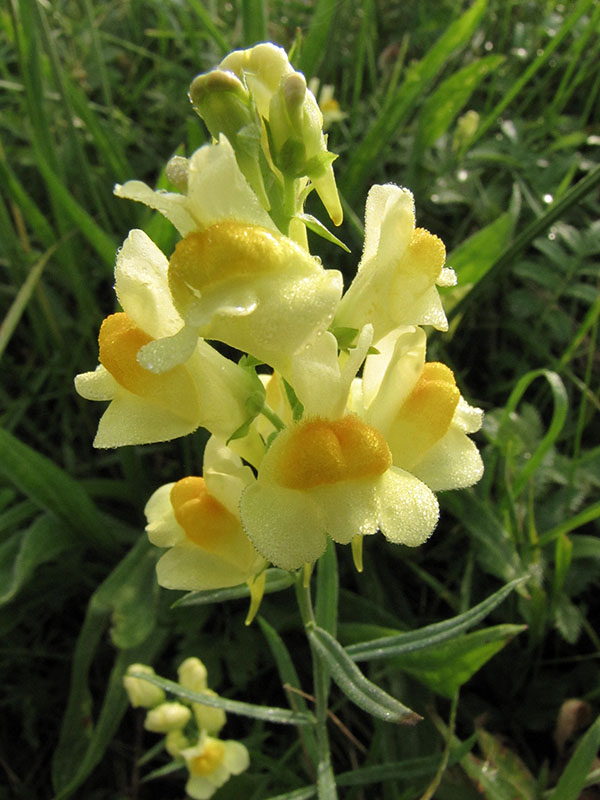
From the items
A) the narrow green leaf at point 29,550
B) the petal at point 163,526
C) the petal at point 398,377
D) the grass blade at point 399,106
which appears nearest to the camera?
the petal at point 398,377

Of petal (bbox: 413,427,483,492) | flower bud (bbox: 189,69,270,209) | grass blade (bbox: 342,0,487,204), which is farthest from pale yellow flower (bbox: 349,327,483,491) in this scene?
grass blade (bbox: 342,0,487,204)

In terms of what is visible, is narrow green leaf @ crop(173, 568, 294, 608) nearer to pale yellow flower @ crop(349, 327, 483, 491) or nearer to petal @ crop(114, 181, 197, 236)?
pale yellow flower @ crop(349, 327, 483, 491)

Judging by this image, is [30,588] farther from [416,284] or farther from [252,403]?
[416,284]

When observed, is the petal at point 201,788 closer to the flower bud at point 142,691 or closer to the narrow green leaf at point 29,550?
the flower bud at point 142,691

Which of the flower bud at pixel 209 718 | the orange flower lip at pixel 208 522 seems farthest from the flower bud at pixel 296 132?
the flower bud at pixel 209 718

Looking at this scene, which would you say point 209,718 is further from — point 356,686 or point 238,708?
point 356,686

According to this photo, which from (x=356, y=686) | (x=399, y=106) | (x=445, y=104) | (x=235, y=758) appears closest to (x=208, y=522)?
(x=356, y=686)

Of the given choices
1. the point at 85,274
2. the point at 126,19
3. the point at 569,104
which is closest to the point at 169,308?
the point at 85,274
